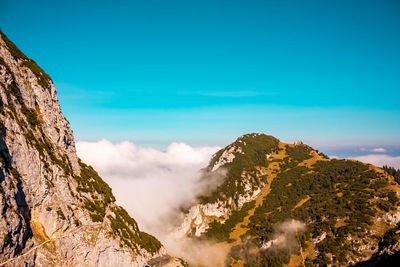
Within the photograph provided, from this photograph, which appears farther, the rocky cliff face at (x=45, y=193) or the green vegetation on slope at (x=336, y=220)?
the green vegetation on slope at (x=336, y=220)

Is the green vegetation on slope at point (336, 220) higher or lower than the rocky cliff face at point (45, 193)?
lower

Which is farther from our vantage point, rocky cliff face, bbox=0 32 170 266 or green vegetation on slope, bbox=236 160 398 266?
green vegetation on slope, bbox=236 160 398 266

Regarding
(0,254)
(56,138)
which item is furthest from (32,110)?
(0,254)

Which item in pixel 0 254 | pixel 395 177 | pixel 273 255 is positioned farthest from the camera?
pixel 395 177

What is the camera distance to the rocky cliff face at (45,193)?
62500 mm

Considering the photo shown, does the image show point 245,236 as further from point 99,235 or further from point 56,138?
point 56,138

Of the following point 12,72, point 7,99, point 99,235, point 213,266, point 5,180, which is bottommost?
point 213,266

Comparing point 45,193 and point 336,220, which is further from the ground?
point 45,193

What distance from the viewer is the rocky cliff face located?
6250 centimetres

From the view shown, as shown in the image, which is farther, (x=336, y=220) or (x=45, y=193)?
(x=336, y=220)

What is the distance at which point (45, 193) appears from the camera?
244ft

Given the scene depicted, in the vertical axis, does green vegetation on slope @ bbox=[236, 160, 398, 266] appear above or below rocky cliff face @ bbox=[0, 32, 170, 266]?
below

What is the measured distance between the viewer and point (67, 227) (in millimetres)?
77000

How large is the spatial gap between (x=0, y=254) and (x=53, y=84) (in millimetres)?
73834
